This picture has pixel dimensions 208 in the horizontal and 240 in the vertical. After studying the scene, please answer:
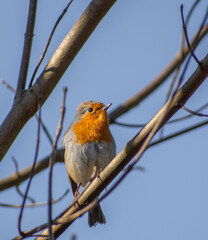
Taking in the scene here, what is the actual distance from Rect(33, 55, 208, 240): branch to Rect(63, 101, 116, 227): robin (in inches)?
66.1

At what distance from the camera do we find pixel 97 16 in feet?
11.6

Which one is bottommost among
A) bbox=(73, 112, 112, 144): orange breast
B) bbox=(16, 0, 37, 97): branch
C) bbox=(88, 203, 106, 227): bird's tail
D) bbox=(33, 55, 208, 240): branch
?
Result: bbox=(88, 203, 106, 227): bird's tail

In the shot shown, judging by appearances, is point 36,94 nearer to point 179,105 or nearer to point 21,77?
point 21,77

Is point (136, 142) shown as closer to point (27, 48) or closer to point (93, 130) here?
point (27, 48)

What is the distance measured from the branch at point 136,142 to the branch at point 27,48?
96 cm

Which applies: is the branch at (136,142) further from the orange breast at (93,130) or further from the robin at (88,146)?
the orange breast at (93,130)

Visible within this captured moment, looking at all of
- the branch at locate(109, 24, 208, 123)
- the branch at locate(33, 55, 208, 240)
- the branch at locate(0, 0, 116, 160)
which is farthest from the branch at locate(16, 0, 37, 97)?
the branch at locate(109, 24, 208, 123)

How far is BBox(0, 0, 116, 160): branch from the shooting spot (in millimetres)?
3326

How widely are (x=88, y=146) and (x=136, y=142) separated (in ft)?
7.14

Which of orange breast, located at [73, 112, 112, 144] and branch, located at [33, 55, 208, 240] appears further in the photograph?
orange breast, located at [73, 112, 112, 144]

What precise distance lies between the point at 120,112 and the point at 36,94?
2589 millimetres

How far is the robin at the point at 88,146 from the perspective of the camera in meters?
5.25

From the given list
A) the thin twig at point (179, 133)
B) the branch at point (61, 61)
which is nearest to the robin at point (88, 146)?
the thin twig at point (179, 133)

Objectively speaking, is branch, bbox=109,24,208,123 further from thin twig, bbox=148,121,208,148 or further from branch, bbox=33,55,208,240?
branch, bbox=33,55,208,240
